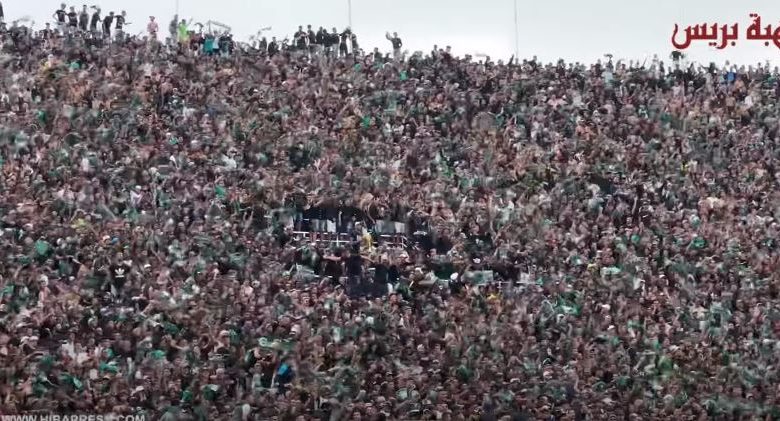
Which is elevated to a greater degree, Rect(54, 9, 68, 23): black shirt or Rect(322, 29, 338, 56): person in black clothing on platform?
Rect(54, 9, 68, 23): black shirt

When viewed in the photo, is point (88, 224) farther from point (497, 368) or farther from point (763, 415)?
point (763, 415)

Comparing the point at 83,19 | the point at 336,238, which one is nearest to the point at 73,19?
the point at 83,19

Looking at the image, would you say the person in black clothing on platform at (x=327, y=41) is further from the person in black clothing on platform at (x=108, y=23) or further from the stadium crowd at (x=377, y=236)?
the person in black clothing on platform at (x=108, y=23)

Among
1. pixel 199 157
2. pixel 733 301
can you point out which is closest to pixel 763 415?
pixel 733 301

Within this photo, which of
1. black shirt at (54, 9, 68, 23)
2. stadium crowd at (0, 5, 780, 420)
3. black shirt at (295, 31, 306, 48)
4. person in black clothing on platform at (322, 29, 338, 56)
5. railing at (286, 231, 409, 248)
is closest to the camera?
stadium crowd at (0, 5, 780, 420)

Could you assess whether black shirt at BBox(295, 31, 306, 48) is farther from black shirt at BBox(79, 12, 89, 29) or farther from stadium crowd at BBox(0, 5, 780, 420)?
black shirt at BBox(79, 12, 89, 29)

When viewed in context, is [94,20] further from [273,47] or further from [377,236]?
[377,236]

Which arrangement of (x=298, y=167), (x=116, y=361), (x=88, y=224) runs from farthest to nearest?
(x=298, y=167)
(x=88, y=224)
(x=116, y=361)

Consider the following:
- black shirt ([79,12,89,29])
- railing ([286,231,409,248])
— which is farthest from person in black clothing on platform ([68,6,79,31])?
railing ([286,231,409,248])
